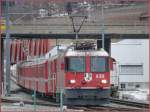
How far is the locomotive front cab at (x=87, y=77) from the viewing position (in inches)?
1031

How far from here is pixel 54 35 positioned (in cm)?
5100

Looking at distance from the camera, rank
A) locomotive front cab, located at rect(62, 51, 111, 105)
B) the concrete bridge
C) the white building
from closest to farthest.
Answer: locomotive front cab, located at rect(62, 51, 111, 105), the concrete bridge, the white building

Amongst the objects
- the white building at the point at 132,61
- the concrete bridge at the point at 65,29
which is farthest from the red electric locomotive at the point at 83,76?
the white building at the point at 132,61

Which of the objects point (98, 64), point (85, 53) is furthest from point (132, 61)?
point (85, 53)

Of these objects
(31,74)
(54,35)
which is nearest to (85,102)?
(31,74)

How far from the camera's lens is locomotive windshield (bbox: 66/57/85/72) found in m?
26.5

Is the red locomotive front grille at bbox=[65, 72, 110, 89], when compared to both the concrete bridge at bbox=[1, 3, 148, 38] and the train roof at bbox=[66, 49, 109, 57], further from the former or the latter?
the concrete bridge at bbox=[1, 3, 148, 38]

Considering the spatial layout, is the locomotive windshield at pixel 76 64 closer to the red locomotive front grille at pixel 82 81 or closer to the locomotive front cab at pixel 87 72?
the locomotive front cab at pixel 87 72

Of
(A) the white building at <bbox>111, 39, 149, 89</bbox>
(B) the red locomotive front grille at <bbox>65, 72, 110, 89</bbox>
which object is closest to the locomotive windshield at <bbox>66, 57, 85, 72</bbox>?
(B) the red locomotive front grille at <bbox>65, 72, 110, 89</bbox>

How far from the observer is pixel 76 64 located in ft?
87.8

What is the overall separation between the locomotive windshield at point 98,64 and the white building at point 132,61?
31.6 metres

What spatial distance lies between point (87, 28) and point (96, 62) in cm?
2525

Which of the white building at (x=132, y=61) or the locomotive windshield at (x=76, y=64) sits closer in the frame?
the locomotive windshield at (x=76, y=64)

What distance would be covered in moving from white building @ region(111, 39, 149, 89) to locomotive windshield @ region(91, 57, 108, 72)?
3160cm
